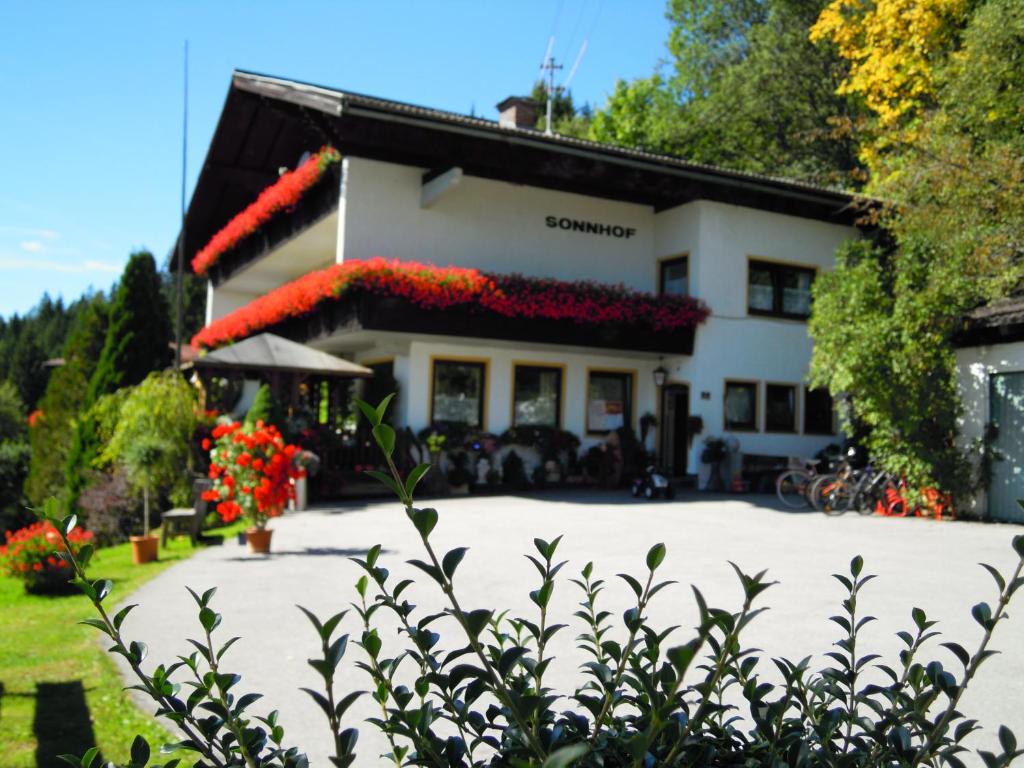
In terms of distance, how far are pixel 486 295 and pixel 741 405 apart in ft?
23.4

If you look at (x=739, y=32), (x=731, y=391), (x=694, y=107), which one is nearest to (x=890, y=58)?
(x=731, y=391)

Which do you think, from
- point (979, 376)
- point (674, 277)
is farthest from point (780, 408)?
point (979, 376)

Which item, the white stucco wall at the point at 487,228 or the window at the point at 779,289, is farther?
the window at the point at 779,289

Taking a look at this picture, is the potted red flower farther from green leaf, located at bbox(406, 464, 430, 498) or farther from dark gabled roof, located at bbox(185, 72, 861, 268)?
green leaf, located at bbox(406, 464, 430, 498)

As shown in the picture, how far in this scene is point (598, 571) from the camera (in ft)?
28.3

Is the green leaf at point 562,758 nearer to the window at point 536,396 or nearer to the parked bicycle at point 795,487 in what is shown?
the parked bicycle at point 795,487

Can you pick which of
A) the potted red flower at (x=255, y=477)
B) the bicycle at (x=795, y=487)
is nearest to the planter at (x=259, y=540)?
the potted red flower at (x=255, y=477)

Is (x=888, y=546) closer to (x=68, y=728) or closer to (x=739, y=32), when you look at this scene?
(x=68, y=728)

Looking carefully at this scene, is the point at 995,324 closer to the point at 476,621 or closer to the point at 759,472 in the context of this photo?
the point at 759,472

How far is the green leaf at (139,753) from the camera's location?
155 centimetres

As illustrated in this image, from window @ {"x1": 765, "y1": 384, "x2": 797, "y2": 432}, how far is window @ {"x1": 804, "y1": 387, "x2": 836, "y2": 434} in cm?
37

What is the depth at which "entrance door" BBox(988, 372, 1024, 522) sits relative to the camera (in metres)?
12.9

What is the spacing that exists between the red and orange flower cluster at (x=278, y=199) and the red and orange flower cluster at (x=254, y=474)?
29.9 feet

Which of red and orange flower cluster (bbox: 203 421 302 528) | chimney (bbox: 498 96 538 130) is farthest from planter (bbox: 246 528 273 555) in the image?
chimney (bbox: 498 96 538 130)
